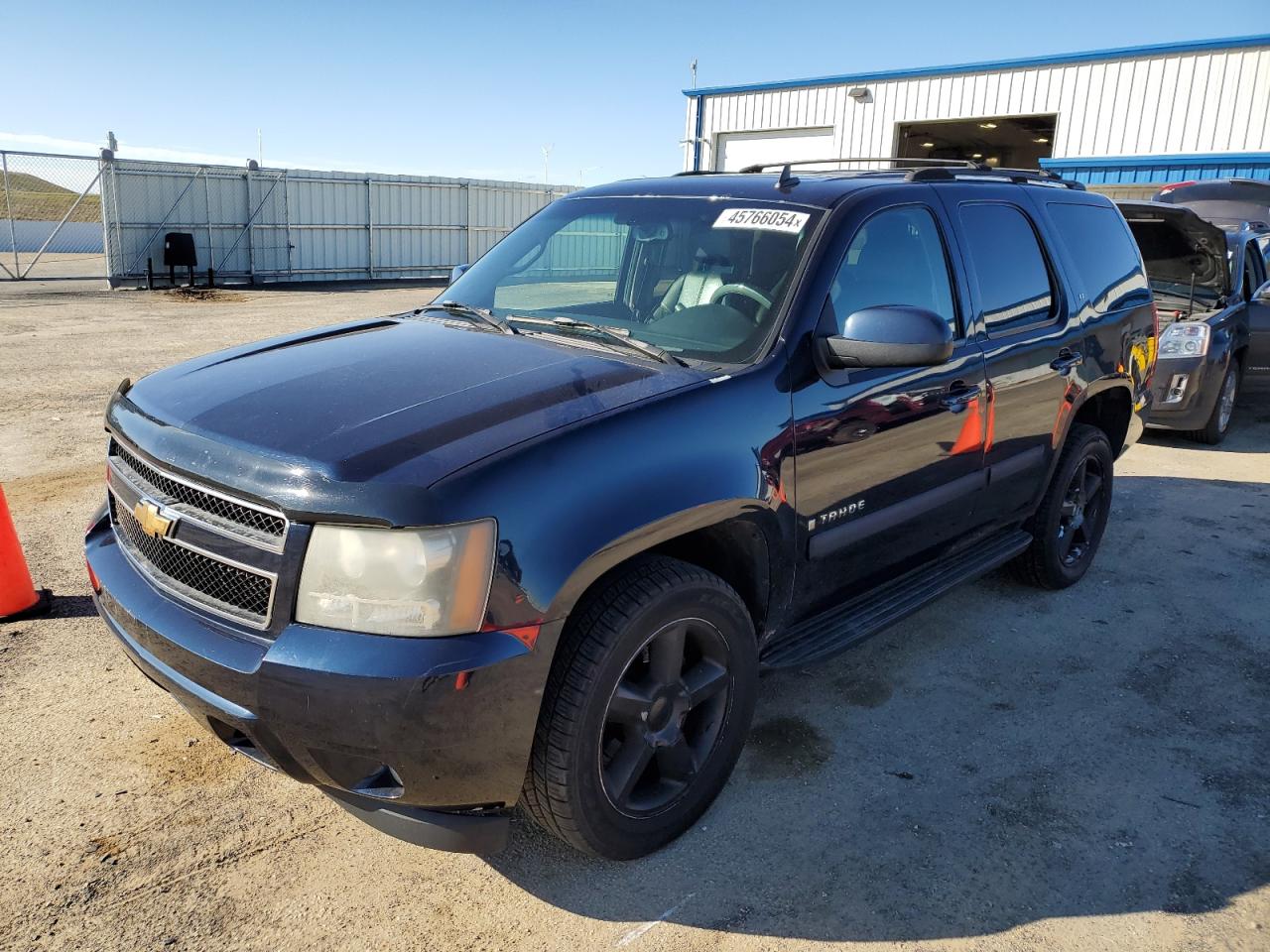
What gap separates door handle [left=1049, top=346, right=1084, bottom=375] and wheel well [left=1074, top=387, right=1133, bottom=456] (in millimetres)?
511

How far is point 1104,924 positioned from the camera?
2.60m

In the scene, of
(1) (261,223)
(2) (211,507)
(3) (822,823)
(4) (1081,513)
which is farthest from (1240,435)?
(1) (261,223)

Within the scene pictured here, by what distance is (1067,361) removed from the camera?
4.38 meters

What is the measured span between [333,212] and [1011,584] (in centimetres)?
2226

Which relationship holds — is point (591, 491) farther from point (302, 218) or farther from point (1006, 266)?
point (302, 218)

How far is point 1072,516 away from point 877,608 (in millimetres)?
1945

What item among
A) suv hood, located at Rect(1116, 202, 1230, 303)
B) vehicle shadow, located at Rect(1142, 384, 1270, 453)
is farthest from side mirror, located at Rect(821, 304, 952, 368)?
vehicle shadow, located at Rect(1142, 384, 1270, 453)

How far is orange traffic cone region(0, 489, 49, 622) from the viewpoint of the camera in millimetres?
4004

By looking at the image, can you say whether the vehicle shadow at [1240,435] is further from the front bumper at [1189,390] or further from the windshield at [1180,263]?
the windshield at [1180,263]

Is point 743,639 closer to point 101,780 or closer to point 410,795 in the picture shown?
point 410,795

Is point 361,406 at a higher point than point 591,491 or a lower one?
higher

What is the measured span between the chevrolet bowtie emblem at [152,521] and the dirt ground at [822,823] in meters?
0.90

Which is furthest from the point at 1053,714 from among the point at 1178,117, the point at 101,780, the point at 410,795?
the point at 1178,117

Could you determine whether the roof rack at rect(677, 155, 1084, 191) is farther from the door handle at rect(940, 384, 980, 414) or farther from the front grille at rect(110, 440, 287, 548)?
the front grille at rect(110, 440, 287, 548)
